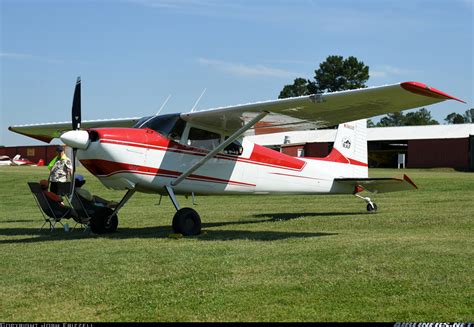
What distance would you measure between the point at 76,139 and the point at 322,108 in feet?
14.2

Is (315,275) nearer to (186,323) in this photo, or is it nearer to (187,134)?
(186,323)

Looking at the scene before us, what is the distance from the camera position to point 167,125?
40.2ft

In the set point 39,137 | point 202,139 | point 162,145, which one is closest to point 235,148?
point 202,139

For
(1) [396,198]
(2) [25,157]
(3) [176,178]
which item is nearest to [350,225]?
(3) [176,178]

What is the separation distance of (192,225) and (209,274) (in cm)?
443

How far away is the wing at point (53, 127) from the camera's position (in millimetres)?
15284

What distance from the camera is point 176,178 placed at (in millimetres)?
12234

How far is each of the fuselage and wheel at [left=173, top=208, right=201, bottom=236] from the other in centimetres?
76

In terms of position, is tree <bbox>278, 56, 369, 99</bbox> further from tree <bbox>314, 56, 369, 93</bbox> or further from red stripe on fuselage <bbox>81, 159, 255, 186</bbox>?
red stripe on fuselage <bbox>81, 159, 255, 186</bbox>

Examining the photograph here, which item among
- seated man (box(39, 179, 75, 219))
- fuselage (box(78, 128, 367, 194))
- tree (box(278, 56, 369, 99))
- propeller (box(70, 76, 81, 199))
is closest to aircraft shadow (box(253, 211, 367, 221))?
fuselage (box(78, 128, 367, 194))

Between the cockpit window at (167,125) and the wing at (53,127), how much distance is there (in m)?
2.53

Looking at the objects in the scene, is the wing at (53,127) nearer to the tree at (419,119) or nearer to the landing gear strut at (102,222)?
the landing gear strut at (102,222)

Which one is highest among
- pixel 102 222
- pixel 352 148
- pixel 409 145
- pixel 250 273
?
pixel 352 148

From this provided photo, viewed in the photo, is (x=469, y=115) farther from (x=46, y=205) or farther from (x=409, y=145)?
(x=46, y=205)
